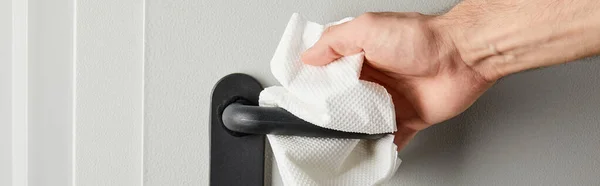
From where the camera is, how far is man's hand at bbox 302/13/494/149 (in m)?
0.51

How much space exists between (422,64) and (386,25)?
35 millimetres

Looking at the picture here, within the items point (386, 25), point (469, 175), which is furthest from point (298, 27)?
point (469, 175)

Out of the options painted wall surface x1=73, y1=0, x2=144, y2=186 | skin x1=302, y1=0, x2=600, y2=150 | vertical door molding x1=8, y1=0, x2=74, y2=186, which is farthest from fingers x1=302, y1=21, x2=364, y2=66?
vertical door molding x1=8, y1=0, x2=74, y2=186

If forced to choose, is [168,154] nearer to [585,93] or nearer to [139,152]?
[139,152]

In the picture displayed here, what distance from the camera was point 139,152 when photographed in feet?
1.89

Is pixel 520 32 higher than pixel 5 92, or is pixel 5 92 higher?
pixel 520 32

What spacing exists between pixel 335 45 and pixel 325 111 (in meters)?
0.05

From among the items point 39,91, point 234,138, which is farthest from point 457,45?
point 39,91

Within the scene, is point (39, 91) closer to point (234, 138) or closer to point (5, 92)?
point (5, 92)

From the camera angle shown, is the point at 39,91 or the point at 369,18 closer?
the point at 369,18

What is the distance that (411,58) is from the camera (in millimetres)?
511

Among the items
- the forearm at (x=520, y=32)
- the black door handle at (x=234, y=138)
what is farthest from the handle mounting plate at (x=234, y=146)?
the forearm at (x=520, y=32)

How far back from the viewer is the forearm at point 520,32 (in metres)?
0.46

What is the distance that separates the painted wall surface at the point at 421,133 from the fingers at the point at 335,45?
45 mm
